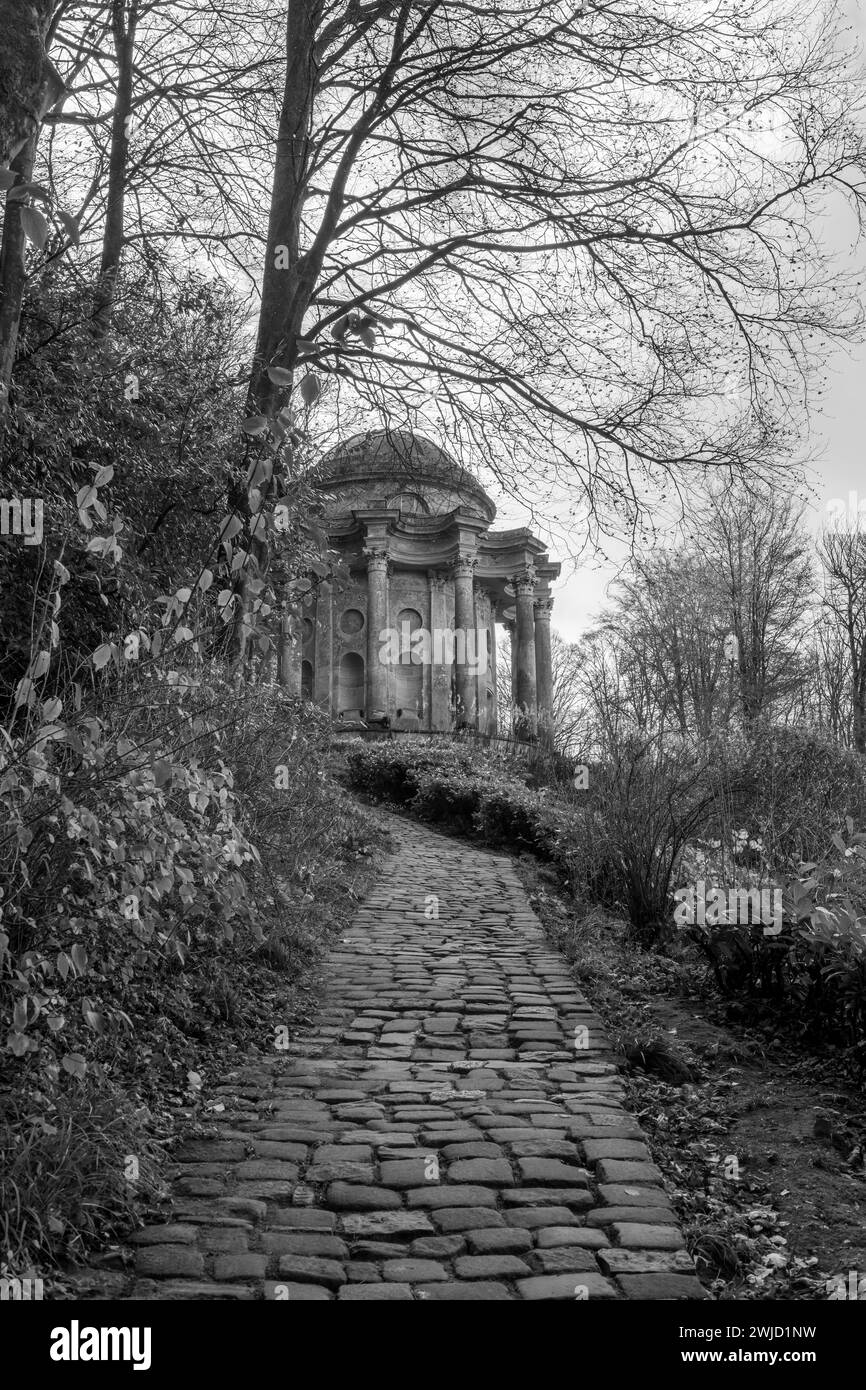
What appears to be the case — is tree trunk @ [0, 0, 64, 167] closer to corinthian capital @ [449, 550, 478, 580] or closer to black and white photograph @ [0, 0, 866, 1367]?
black and white photograph @ [0, 0, 866, 1367]

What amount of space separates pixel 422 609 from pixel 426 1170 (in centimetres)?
3416

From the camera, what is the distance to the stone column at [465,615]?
3494cm

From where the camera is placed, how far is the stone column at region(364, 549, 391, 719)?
112ft

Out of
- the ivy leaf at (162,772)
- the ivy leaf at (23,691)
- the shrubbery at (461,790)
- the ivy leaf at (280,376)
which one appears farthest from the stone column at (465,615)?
the ivy leaf at (280,376)

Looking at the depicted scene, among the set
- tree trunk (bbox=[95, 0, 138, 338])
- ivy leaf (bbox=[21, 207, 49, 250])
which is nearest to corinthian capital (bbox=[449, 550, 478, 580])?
tree trunk (bbox=[95, 0, 138, 338])

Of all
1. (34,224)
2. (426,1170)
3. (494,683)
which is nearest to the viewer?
(34,224)

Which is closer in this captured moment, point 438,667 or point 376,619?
point 376,619

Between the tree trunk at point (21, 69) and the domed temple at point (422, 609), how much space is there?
97.2ft

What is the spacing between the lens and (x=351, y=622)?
122 feet

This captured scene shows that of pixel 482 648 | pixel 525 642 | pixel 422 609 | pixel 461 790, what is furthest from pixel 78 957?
pixel 482 648

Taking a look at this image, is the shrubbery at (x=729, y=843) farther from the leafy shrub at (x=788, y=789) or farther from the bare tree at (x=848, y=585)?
the bare tree at (x=848, y=585)

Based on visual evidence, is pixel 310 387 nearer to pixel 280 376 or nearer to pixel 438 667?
pixel 280 376

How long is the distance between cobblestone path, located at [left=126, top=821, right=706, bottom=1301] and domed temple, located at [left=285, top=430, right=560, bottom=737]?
2815cm

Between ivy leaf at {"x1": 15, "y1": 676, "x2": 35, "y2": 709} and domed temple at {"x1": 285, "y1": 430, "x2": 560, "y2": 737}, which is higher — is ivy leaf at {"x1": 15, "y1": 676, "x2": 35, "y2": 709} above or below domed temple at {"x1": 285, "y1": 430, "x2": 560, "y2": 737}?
below
